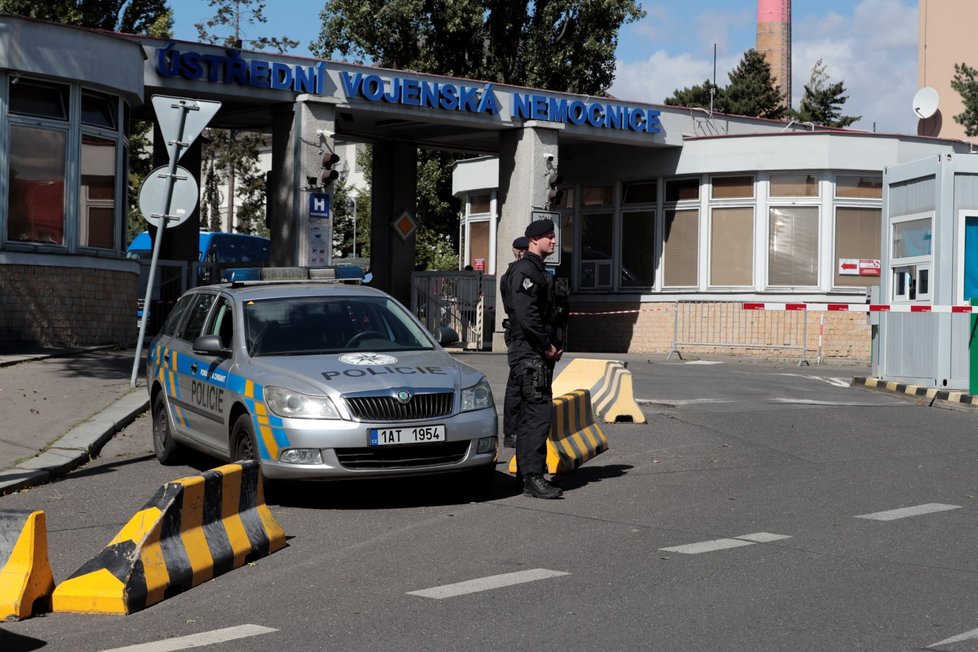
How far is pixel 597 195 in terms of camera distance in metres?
33.9

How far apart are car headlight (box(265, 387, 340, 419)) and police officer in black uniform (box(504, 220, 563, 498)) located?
1448mm

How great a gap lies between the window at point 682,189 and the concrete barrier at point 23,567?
26.5 meters

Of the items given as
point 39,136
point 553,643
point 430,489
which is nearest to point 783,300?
point 39,136

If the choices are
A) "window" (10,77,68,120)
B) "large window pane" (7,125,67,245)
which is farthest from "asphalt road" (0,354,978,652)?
"window" (10,77,68,120)

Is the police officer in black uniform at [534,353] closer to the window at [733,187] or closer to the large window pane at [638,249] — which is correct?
the window at [733,187]

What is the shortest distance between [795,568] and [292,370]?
385cm

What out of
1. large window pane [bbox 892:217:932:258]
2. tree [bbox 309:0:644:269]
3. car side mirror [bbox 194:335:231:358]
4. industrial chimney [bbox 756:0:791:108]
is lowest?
car side mirror [bbox 194:335:231:358]

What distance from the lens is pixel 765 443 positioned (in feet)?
42.1

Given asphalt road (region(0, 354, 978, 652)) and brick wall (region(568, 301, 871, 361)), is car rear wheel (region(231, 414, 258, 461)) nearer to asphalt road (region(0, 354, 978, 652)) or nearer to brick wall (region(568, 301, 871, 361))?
asphalt road (region(0, 354, 978, 652))

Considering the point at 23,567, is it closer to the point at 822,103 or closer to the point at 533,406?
the point at 533,406

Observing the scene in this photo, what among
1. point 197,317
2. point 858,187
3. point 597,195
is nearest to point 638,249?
point 597,195

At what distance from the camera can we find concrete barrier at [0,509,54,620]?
6.06 m

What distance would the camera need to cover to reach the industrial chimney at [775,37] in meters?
77.1

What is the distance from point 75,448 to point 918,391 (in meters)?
12.0
